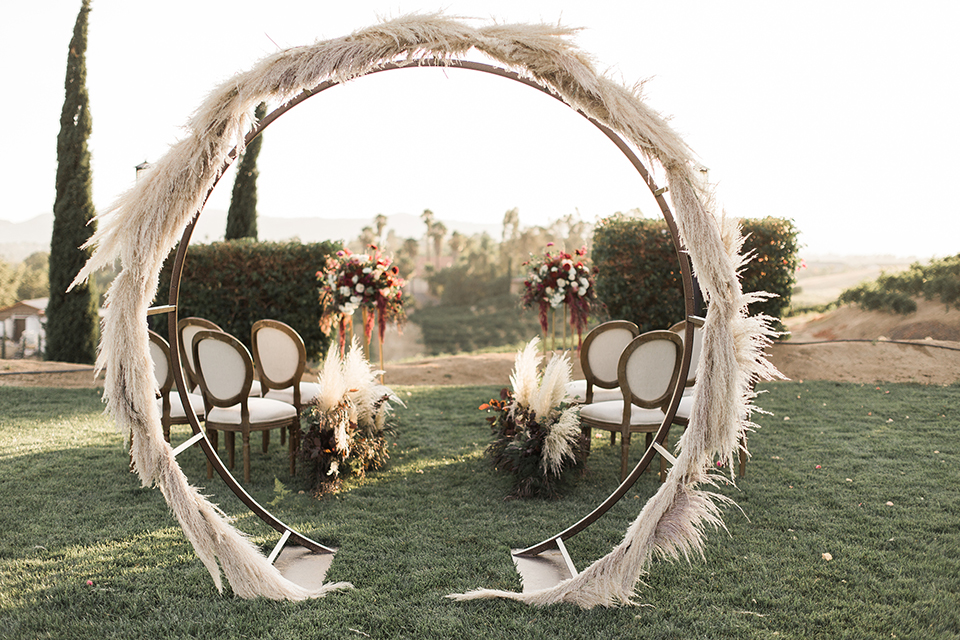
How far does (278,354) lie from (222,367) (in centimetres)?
58

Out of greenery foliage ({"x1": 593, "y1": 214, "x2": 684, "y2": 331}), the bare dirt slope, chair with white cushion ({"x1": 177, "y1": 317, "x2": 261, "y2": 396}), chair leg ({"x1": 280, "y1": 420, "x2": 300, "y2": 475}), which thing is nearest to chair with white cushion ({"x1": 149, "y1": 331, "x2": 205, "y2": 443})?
chair with white cushion ({"x1": 177, "y1": 317, "x2": 261, "y2": 396})

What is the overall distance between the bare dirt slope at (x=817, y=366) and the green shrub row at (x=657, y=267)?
33.6 inches

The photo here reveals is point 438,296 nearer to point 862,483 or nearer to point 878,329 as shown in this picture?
point 878,329

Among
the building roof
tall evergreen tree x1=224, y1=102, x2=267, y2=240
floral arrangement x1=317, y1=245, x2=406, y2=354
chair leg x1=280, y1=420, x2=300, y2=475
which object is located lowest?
chair leg x1=280, y1=420, x2=300, y2=475

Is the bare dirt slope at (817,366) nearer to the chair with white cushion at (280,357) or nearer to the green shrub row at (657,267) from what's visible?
the green shrub row at (657,267)

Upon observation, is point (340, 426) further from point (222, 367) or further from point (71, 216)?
point (71, 216)

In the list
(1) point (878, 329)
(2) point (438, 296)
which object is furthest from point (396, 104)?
(1) point (878, 329)

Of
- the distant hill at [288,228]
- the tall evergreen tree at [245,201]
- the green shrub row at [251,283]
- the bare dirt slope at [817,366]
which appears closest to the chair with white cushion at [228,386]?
the bare dirt slope at [817,366]

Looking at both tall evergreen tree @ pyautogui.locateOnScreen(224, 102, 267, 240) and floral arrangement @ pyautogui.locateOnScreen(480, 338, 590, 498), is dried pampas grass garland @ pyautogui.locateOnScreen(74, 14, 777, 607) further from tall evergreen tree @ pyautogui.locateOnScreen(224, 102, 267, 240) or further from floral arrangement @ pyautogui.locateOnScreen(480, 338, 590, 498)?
tall evergreen tree @ pyautogui.locateOnScreen(224, 102, 267, 240)

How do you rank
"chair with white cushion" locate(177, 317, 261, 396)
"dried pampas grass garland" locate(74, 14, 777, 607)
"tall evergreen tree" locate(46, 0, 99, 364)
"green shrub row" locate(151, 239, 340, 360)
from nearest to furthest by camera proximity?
1. "dried pampas grass garland" locate(74, 14, 777, 607)
2. "chair with white cushion" locate(177, 317, 261, 396)
3. "green shrub row" locate(151, 239, 340, 360)
4. "tall evergreen tree" locate(46, 0, 99, 364)

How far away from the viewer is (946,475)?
12.8 feet

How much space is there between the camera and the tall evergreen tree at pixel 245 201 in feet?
35.2

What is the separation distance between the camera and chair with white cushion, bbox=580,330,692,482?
3.71 meters

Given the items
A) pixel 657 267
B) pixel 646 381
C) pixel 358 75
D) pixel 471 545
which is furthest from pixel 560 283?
pixel 358 75
